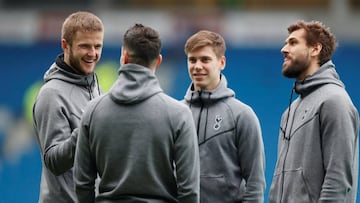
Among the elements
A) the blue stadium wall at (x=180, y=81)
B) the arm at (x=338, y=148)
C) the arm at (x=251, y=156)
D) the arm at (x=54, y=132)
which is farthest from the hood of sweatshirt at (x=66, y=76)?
the blue stadium wall at (x=180, y=81)

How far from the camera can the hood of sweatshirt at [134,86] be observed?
3.93 metres

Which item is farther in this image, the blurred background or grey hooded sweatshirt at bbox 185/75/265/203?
the blurred background

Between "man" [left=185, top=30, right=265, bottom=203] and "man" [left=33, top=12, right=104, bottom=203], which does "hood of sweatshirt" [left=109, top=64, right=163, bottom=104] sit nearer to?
"man" [left=33, top=12, right=104, bottom=203]

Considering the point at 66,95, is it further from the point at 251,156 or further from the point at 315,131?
the point at 315,131

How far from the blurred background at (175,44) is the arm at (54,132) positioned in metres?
8.44

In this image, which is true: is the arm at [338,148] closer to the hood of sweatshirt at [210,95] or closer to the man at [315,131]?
the man at [315,131]

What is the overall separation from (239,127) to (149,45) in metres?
0.90

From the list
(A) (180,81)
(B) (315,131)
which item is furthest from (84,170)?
(A) (180,81)

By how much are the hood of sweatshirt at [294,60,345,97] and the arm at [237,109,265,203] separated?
0.32m

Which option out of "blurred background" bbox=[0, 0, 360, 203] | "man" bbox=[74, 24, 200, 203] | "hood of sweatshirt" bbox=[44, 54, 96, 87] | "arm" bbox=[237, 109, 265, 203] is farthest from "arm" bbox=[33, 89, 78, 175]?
"blurred background" bbox=[0, 0, 360, 203]

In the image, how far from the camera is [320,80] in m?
4.66

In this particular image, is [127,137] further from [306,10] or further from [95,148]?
[306,10]

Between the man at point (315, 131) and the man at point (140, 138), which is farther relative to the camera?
the man at point (315, 131)

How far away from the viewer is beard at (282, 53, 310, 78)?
4.75m
